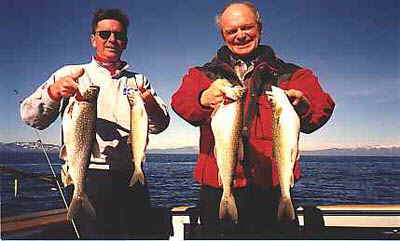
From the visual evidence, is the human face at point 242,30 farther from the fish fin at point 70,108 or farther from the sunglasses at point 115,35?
the fish fin at point 70,108

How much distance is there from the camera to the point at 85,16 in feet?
13.0

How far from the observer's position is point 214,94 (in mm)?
3605

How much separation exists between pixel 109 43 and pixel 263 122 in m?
1.33

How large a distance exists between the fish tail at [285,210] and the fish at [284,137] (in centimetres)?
3

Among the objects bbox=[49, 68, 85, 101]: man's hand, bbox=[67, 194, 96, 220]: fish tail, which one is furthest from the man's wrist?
bbox=[67, 194, 96, 220]: fish tail

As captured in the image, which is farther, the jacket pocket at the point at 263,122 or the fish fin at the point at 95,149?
the fish fin at the point at 95,149

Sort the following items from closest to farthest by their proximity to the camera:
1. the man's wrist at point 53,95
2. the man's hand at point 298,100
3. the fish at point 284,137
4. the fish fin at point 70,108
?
1. the fish at point 284,137
2. the man's hand at point 298,100
3. the fish fin at point 70,108
4. the man's wrist at point 53,95

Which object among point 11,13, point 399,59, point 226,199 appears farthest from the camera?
point 11,13

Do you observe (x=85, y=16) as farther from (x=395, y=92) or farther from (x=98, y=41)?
(x=395, y=92)

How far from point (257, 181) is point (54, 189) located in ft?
5.15

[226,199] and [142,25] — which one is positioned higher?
[142,25]

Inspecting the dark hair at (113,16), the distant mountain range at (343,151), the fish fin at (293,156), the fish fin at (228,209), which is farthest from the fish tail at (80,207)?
the fish fin at (293,156)

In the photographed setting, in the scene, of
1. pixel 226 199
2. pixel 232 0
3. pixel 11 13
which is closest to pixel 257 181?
pixel 226 199

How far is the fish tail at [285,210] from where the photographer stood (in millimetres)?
3574
